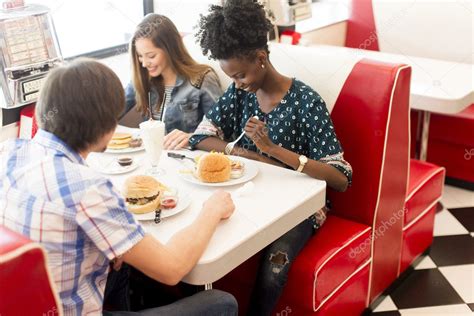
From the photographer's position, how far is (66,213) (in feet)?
3.92

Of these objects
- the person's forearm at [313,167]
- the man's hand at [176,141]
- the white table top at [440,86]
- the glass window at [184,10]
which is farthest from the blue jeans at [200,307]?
the glass window at [184,10]

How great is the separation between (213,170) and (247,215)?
25 centimetres

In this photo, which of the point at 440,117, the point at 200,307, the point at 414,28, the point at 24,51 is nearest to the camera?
the point at 200,307

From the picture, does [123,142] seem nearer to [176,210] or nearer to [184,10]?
[176,210]

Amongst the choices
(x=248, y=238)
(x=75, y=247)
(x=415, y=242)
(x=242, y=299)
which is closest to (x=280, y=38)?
(x=415, y=242)

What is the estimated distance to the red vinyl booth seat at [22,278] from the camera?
102 centimetres

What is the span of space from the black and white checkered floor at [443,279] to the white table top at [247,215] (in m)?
0.91

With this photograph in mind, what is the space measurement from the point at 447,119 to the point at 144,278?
2126 mm

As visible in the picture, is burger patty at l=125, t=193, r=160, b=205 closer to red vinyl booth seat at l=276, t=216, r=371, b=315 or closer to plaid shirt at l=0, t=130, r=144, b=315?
plaid shirt at l=0, t=130, r=144, b=315

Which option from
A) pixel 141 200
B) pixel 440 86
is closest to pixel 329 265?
pixel 141 200

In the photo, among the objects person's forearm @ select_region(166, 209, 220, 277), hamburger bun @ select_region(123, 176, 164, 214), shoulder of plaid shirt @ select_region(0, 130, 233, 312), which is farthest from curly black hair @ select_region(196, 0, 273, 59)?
shoulder of plaid shirt @ select_region(0, 130, 233, 312)

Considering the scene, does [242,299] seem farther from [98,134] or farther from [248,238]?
[98,134]

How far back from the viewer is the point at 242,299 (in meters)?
2.14

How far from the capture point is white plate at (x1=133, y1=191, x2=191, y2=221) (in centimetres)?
155
